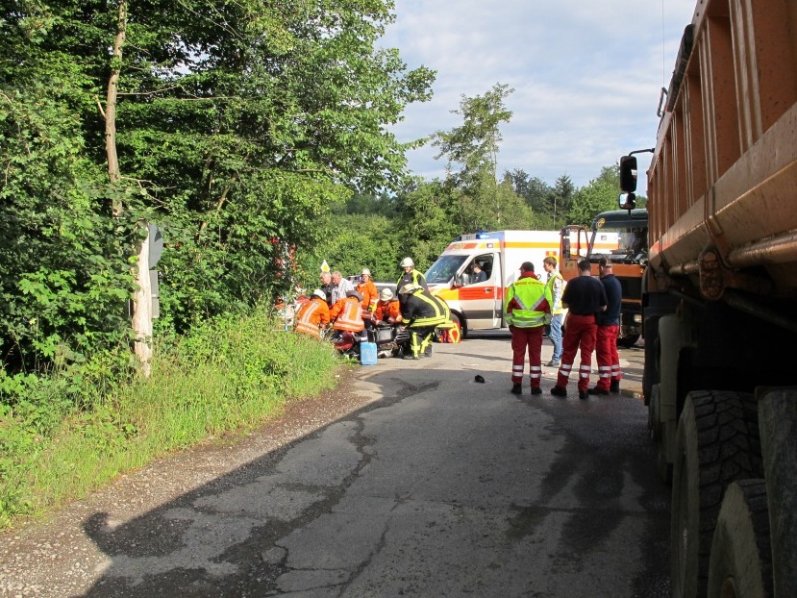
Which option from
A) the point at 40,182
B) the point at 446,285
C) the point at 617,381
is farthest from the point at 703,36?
the point at 446,285

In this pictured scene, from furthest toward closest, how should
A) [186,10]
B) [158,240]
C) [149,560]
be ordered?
[186,10], [158,240], [149,560]

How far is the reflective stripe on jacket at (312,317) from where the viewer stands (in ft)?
40.3

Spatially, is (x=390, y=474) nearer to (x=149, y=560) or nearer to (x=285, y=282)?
(x=149, y=560)

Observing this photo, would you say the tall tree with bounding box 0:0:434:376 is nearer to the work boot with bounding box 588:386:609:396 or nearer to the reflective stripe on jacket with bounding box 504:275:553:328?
the reflective stripe on jacket with bounding box 504:275:553:328

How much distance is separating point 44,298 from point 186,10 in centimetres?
483

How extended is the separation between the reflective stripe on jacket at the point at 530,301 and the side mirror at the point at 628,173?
2.01m

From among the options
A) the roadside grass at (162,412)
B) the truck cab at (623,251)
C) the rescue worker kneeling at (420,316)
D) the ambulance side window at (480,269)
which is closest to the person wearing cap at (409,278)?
the rescue worker kneeling at (420,316)

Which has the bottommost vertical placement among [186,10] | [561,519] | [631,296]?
[561,519]

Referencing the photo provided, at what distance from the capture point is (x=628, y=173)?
26.0 ft

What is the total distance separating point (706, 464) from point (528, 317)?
713 cm

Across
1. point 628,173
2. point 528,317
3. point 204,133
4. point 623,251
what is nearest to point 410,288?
point 528,317

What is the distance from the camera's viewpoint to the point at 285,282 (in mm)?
11992

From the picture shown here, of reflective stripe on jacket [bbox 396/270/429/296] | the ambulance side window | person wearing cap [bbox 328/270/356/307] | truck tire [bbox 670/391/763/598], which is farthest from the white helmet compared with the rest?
truck tire [bbox 670/391/763/598]

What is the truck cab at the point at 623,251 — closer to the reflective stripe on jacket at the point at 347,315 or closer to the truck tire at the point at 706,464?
the reflective stripe on jacket at the point at 347,315
